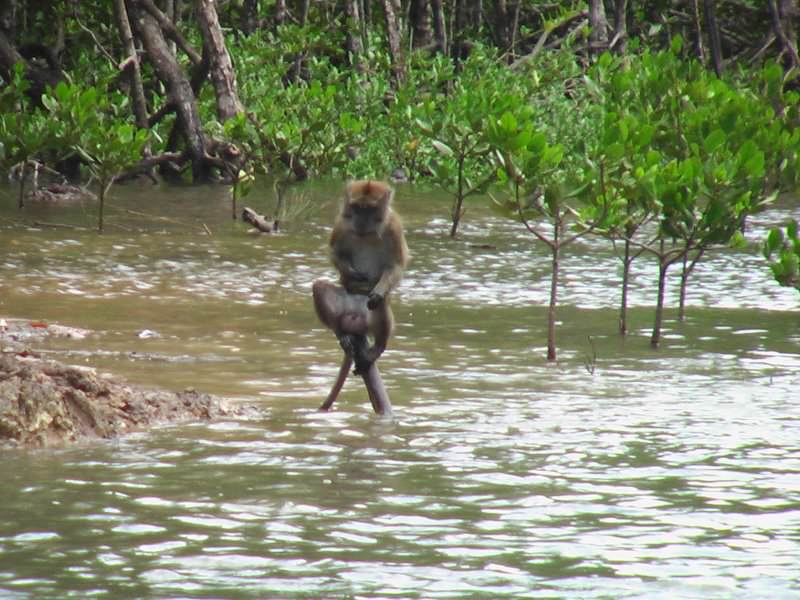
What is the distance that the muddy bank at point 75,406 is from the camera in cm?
602

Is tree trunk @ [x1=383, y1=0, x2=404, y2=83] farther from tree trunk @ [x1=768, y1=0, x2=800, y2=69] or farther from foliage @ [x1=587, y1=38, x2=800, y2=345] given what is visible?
foliage @ [x1=587, y1=38, x2=800, y2=345]

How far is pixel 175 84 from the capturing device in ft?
57.4

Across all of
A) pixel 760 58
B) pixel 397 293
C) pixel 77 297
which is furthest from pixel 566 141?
pixel 77 297

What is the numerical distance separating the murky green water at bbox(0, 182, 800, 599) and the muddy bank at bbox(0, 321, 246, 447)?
0.14m

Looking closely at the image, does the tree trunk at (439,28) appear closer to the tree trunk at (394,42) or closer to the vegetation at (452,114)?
the vegetation at (452,114)

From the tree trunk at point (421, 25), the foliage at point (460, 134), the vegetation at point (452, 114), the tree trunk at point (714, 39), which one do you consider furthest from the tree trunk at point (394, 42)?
the foliage at point (460, 134)

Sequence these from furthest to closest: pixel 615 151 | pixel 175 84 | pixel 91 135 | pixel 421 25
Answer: pixel 421 25 → pixel 175 84 → pixel 91 135 → pixel 615 151

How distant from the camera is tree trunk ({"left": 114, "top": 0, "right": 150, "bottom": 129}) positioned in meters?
17.6

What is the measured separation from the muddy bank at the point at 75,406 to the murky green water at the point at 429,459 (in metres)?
0.14

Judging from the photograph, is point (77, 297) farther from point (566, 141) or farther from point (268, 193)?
point (566, 141)

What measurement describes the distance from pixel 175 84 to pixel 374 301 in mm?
11320

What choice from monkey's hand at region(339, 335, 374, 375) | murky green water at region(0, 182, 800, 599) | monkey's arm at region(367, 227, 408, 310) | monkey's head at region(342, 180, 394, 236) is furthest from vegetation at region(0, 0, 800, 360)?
monkey's hand at region(339, 335, 374, 375)

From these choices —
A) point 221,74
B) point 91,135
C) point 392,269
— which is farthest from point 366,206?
point 221,74

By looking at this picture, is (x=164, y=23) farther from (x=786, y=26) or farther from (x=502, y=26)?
(x=502, y=26)
